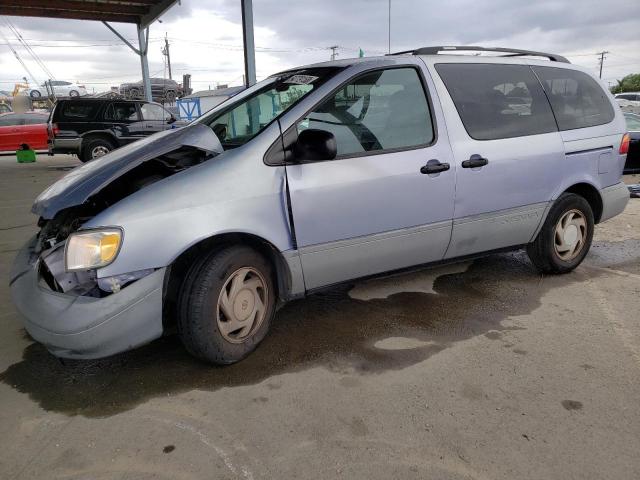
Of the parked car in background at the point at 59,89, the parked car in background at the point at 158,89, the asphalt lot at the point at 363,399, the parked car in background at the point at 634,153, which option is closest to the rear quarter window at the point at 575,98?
the asphalt lot at the point at 363,399

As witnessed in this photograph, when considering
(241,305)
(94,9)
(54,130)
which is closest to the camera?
(241,305)

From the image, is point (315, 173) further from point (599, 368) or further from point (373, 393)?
point (599, 368)

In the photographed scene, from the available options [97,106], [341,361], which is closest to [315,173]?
[341,361]

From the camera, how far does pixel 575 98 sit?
402cm

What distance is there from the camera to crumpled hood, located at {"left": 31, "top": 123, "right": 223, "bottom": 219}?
2676 mm

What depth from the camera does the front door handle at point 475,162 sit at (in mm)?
3318

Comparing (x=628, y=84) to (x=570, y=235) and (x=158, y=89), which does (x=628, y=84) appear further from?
(x=570, y=235)

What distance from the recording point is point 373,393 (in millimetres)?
2533

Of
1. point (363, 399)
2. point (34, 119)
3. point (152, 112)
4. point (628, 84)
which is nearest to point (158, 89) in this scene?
point (34, 119)

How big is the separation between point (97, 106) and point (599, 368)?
42.5ft

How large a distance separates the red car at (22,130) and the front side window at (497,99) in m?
16.8

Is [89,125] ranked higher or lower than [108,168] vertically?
higher

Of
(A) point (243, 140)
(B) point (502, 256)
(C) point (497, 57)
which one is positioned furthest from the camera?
(B) point (502, 256)

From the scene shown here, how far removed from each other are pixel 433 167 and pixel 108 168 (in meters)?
2.01
